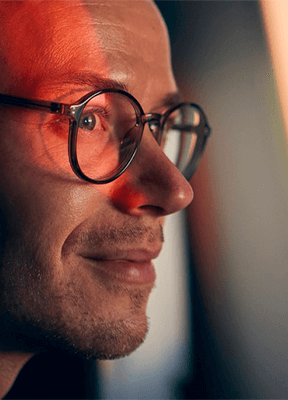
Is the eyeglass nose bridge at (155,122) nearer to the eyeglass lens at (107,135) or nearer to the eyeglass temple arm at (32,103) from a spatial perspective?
the eyeglass lens at (107,135)

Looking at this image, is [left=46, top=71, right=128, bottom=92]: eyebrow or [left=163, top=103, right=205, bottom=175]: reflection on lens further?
[left=163, top=103, right=205, bottom=175]: reflection on lens

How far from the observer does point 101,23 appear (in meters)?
0.81

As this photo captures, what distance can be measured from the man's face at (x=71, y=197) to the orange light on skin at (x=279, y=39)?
1.69 ft

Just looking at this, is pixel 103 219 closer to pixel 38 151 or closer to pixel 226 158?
pixel 38 151

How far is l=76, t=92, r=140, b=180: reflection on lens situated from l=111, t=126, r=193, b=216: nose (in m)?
0.06

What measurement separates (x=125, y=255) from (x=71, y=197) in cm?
23

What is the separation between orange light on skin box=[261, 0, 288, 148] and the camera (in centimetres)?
110

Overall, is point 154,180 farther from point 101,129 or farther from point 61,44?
point 61,44

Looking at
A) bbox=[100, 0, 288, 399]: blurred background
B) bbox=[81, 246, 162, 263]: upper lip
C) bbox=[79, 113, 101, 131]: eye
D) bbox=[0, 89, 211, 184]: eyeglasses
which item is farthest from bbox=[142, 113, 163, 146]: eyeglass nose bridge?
bbox=[100, 0, 288, 399]: blurred background

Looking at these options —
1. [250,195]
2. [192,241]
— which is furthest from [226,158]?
[192,241]

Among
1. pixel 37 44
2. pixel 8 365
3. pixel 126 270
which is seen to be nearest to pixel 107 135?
pixel 37 44

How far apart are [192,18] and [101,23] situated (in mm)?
894

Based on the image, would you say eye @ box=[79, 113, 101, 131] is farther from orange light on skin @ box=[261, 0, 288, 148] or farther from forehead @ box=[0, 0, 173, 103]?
orange light on skin @ box=[261, 0, 288, 148]

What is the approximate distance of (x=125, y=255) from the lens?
89 cm
